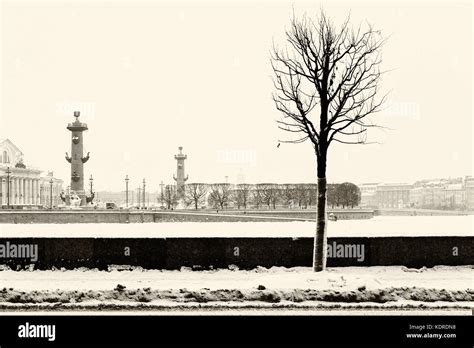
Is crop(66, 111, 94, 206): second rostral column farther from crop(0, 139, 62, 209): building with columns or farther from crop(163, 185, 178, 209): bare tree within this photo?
crop(0, 139, 62, 209): building with columns

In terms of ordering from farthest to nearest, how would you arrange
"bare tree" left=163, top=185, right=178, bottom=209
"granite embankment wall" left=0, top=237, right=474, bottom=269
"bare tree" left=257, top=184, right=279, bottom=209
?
"bare tree" left=257, top=184, right=279, bottom=209 → "bare tree" left=163, top=185, right=178, bottom=209 → "granite embankment wall" left=0, top=237, right=474, bottom=269

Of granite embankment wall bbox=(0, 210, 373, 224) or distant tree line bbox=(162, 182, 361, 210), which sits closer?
granite embankment wall bbox=(0, 210, 373, 224)

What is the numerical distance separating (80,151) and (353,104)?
75958 millimetres

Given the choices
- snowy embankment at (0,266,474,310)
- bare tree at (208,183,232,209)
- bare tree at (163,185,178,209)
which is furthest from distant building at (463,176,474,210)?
snowy embankment at (0,266,474,310)

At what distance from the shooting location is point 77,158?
90375 millimetres

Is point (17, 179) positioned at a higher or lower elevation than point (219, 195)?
higher

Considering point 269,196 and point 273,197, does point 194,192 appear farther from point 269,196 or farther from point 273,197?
point 273,197

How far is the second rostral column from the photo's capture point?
90.4 metres

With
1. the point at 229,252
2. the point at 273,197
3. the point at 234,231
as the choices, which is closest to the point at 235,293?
the point at 229,252

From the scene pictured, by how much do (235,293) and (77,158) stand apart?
79.0m

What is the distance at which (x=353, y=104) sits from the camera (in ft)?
65.5

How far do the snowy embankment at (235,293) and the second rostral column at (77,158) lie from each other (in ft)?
241

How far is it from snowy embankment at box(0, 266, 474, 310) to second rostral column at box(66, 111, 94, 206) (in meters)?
73.5
